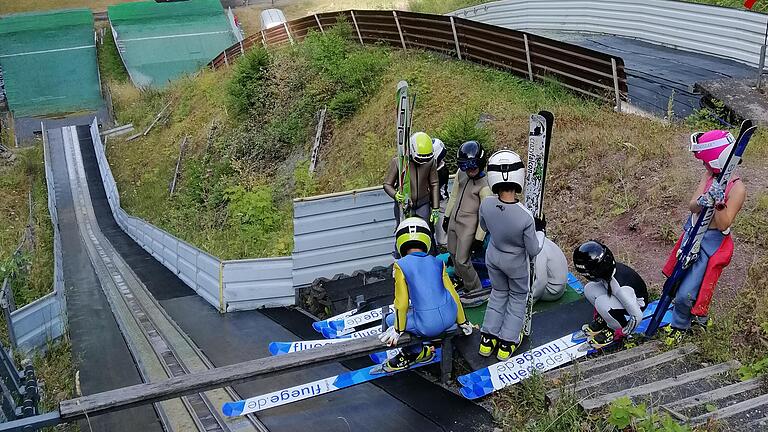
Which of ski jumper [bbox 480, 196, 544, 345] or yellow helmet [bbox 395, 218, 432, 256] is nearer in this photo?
ski jumper [bbox 480, 196, 544, 345]

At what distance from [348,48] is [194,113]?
7.12 metres

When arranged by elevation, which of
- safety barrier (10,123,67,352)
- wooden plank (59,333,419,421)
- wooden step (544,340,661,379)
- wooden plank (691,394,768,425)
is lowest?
safety barrier (10,123,67,352)

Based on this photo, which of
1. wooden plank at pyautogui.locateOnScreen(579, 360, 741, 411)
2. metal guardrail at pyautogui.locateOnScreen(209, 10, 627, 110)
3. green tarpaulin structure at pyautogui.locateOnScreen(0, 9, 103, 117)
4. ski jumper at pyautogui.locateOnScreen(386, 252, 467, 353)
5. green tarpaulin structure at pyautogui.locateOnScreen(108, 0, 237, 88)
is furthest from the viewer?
green tarpaulin structure at pyautogui.locateOnScreen(108, 0, 237, 88)

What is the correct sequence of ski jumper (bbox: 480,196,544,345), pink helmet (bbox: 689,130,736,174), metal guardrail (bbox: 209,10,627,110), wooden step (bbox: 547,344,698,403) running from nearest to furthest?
wooden step (bbox: 547,344,698,403)
pink helmet (bbox: 689,130,736,174)
ski jumper (bbox: 480,196,544,345)
metal guardrail (bbox: 209,10,627,110)

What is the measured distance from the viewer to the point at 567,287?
7.30 meters

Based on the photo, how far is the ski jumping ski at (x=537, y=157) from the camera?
217 inches

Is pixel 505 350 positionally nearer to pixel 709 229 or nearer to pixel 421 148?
pixel 709 229

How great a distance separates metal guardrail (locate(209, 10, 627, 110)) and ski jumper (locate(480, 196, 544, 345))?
7.64 m

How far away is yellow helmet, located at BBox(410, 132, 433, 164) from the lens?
7155 mm

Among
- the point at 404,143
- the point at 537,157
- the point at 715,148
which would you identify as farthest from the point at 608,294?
the point at 404,143

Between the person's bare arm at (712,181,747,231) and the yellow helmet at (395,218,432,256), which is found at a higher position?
the person's bare arm at (712,181,747,231)

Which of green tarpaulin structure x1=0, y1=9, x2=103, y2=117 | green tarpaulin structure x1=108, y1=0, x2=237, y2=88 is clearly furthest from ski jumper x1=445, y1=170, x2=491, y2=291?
green tarpaulin structure x1=0, y1=9, x2=103, y2=117

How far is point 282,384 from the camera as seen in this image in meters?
6.58

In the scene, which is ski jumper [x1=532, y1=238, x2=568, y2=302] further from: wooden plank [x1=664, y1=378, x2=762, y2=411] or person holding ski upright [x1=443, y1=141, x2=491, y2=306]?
wooden plank [x1=664, y1=378, x2=762, y2=411]
